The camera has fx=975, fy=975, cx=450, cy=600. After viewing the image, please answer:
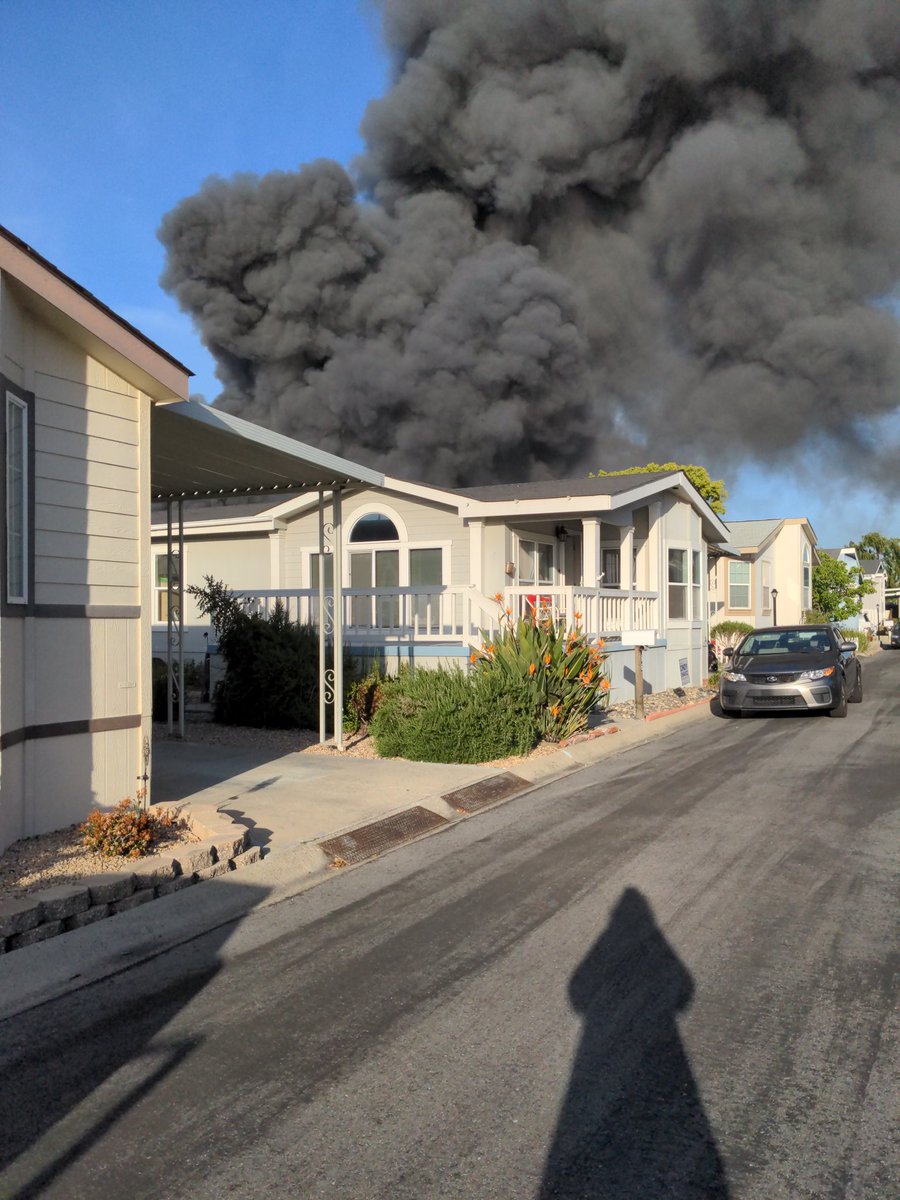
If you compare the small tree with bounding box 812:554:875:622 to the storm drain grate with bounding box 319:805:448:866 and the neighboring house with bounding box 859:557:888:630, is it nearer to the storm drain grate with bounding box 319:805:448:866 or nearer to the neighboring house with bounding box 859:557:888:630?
the neighboring house with bounding box 859:557:888:630

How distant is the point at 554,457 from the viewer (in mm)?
45281

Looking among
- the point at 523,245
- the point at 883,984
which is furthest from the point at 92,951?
the point at 523,245

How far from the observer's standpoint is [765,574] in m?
33.8

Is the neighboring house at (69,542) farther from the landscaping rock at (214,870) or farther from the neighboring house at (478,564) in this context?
the neighboring house at (478,564)

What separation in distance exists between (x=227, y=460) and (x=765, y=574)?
90.6 ft

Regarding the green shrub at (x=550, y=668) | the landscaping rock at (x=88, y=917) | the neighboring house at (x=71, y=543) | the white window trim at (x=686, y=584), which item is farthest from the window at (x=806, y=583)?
the landscaping rock at (x=88, y=917)

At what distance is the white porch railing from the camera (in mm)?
13227

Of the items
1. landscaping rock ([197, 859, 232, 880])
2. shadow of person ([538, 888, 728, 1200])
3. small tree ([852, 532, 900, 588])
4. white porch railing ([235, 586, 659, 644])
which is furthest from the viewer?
small tree ([852, 532, 900, 588])

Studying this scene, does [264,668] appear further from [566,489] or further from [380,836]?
[566,489]

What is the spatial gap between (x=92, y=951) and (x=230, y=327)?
4450 cm

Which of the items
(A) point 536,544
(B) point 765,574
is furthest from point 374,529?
(B) point 765,574

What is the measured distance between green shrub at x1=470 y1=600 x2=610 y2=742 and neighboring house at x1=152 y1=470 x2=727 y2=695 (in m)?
1.59

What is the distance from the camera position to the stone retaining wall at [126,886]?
483cm

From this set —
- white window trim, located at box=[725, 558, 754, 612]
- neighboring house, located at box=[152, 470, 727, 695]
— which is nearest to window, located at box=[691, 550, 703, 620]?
neighboring house, located at box=[152, 470, 727, 695]
